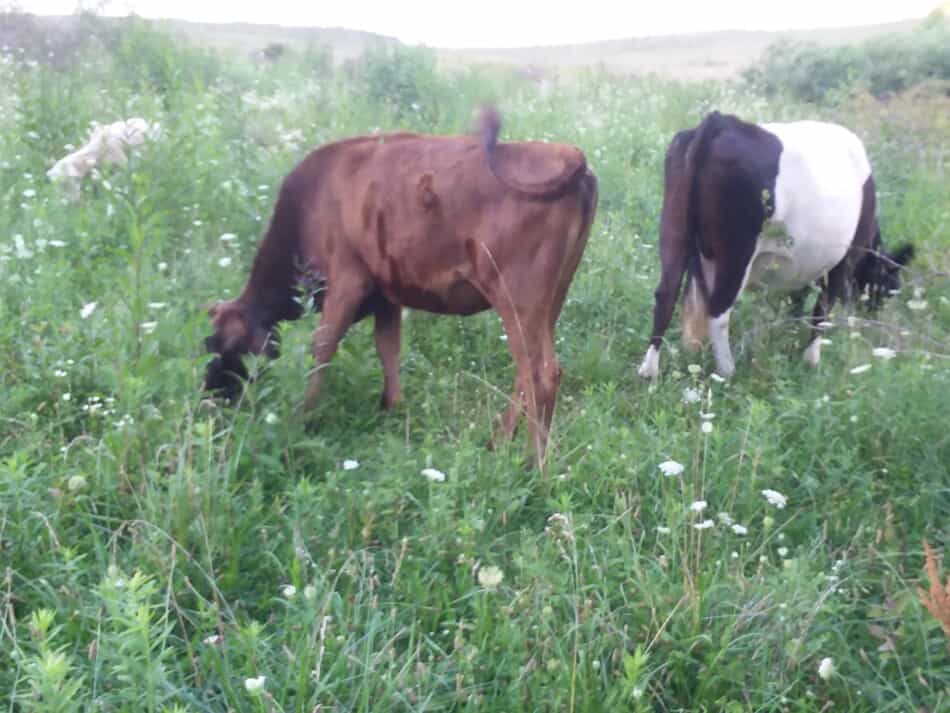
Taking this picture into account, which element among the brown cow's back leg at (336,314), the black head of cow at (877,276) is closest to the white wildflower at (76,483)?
the brown cow's back leg at (336,314)

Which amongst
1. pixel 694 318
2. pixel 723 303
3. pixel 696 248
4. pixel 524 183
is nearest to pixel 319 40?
pixel 696 248

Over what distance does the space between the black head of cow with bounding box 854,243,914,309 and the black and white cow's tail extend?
4.45 ft

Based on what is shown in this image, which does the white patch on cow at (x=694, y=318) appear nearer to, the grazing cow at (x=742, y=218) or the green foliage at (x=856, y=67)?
the grazing cow at (x=742, y=218)

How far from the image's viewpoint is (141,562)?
2.88 m

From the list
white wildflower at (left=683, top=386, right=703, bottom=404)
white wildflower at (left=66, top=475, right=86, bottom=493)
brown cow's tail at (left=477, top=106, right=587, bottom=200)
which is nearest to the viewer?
white wildflower at (left=66, top=475, right=86, bottom=493)

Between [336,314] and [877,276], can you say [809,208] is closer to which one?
[877,276]

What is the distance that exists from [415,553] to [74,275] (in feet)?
9.81

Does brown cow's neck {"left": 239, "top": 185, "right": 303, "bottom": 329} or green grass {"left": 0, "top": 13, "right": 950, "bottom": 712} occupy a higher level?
brown cow's neck {"left": 239, "top": 185, "right": 303, "bottom": 329}

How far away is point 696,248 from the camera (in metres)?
5.45

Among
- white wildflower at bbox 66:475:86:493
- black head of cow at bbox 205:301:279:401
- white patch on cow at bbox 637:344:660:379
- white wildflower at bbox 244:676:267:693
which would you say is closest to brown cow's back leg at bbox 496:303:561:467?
white patch on cow at bbox 637:344:660:379

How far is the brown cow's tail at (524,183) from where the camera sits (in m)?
4.05

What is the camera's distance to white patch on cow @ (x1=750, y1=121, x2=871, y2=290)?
18.0 ft

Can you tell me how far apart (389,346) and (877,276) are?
332 centimetres

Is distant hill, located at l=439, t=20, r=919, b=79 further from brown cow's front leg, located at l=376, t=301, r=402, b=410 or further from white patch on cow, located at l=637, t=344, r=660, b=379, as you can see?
brown cow's front leg, located at l=376, t=301, r=402, b=410
